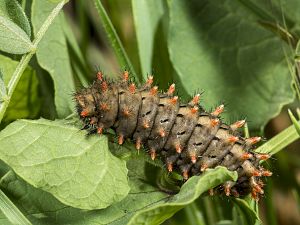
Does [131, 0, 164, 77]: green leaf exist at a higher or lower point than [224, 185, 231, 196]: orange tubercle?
higher

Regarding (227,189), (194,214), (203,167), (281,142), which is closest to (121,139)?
(203,167)

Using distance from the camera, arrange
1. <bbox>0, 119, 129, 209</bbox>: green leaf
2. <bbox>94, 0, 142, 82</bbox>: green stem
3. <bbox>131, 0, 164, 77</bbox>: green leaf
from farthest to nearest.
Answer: <bbox>131, 0, 164, 77</bbox>: green leaf < <bbox>94, 0, 142, 82</bbox>: green stem < <bbox>0, 119, 129, 209</bbox>: green leaf

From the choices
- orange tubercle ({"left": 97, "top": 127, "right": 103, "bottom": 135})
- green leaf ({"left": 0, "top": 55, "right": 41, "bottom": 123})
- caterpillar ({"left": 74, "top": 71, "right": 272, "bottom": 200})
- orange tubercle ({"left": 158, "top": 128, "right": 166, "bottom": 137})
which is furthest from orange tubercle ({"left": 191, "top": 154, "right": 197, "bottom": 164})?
green leaf ({"left": 0, "top": 55, "right": 41, "bottom": 123})

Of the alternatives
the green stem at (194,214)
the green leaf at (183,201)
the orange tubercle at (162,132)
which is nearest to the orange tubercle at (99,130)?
the orange tubercle at (162,132)

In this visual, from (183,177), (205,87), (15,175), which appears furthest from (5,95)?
(205,87)

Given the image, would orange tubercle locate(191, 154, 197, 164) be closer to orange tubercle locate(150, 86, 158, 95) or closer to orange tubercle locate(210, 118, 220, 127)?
orange tubercle locate(210, 118, 220, 127)

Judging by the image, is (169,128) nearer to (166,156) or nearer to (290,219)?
(166,156)

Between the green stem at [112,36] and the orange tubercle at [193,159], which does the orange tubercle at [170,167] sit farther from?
the green stem at [112,36]
